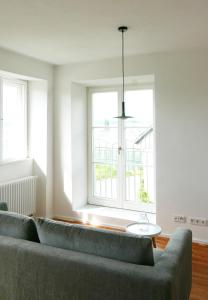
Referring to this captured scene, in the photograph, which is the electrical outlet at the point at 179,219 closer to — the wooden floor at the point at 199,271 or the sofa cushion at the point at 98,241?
the wooden floor at the point at 199,271

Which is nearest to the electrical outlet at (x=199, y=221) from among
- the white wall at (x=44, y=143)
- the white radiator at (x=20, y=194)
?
the white wall at (x=44, y=143)

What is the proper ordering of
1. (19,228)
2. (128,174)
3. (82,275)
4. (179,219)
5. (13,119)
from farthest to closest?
1. (128,174)
2. (13,119)
3. (179,219)
4. (19,228)
5. (82,275)

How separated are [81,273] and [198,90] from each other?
2892 mm

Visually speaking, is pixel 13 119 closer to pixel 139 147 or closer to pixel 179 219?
pixel 139 147

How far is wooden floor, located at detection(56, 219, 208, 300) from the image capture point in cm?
265

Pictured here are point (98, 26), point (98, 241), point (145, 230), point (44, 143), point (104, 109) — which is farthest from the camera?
point (104, 109)

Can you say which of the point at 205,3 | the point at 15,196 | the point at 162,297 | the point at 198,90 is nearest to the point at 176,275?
the point at 162,297

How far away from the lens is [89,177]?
521 centimetres

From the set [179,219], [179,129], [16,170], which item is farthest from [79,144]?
[179,219]

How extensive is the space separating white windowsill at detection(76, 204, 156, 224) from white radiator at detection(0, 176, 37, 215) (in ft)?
2.66

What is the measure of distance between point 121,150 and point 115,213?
3.53 ft

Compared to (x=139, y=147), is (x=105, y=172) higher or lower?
lower

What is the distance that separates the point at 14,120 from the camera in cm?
458

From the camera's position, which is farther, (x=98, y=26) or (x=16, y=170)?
(x=16, y=170)
